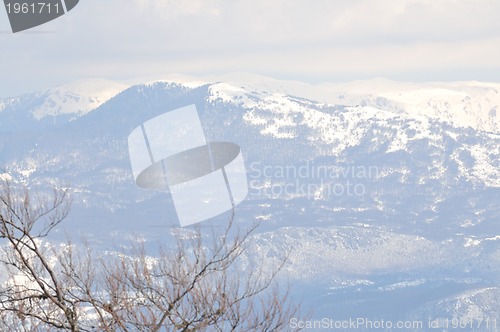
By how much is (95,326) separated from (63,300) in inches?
39.8

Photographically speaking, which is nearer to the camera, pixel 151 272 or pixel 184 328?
pixel 184 328

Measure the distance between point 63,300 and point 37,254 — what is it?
4.25 ft

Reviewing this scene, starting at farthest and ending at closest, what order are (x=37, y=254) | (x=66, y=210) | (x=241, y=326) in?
(x=66, y=210) < (x=241, y=326) < (x=37, y=254)

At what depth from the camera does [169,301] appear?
2288 cm

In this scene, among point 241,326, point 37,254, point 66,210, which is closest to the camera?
point 37,254

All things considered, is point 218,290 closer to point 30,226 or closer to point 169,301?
point 169,301

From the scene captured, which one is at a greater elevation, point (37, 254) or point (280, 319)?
point (37, 254)

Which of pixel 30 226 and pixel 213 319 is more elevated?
pixel 30 226

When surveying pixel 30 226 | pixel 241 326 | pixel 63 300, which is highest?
pixel 30 226

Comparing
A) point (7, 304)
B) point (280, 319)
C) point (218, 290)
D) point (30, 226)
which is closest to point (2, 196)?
point (30, 226)

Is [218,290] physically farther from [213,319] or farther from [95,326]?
[95,326]

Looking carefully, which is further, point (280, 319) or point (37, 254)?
point (280, 319)

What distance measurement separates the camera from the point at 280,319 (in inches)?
929

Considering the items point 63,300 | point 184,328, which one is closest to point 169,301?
point 184,328
